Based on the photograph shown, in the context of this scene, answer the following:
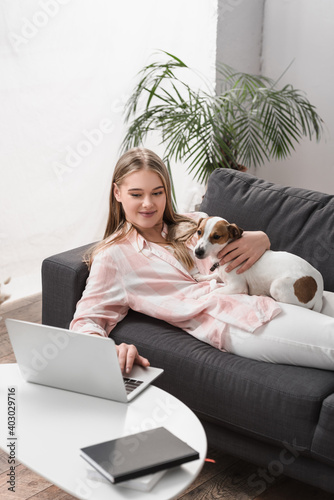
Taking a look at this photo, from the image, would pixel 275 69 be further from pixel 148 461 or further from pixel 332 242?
pixel 148 461

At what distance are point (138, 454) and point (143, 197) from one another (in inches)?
41.1

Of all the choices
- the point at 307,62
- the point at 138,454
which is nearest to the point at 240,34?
the point at 307,62

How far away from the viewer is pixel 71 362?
4.62ft

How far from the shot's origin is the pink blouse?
1860mm

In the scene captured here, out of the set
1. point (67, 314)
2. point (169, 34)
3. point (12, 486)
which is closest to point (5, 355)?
point (67, 314)

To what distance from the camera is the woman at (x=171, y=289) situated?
178 cm

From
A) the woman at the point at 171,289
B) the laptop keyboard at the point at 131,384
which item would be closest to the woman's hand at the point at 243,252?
the woman at the point at 171,289

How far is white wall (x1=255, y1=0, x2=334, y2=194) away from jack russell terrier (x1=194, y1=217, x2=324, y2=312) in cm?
212

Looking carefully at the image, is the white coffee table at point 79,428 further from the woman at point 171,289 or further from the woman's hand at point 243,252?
the woman's hand at point 243,252

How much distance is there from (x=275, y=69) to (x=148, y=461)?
335 cm

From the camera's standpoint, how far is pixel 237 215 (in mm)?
2258

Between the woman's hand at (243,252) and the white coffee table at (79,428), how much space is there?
62 centimetres

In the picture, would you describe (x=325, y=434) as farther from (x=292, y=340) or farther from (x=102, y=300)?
(x=102, y=300)

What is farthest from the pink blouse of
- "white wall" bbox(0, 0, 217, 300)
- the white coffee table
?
"white wall" bbox(0, 0, 217, 300)
